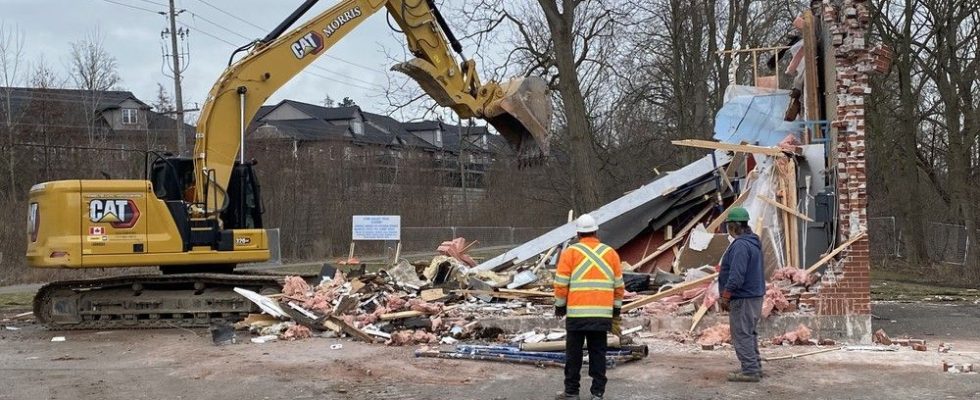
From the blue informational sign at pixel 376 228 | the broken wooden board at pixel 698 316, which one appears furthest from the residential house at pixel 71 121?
the broken wooden board at pixel 698 316

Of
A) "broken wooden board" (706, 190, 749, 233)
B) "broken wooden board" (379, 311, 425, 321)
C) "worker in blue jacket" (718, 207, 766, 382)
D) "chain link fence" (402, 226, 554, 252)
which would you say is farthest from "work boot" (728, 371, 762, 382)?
"chain link fence" (402, 226, 554, 252)

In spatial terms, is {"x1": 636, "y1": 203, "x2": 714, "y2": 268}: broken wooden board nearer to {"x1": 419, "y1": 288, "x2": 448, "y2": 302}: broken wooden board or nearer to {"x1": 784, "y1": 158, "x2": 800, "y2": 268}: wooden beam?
{"x1": 784, "y1": 158, "x2": 800, "y2": 268}: wooden beam

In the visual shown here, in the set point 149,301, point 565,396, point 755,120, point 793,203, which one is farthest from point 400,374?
point 755,120

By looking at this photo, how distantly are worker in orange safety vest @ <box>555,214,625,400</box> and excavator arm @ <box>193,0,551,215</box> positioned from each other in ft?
21.6

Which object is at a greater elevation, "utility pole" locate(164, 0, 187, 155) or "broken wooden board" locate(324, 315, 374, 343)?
"utility pole" locate(164, 0, 187, 155)

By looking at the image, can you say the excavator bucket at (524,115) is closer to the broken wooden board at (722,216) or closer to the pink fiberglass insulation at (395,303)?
the broken wooden board at (722,216)

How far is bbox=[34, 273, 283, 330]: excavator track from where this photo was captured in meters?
13.3

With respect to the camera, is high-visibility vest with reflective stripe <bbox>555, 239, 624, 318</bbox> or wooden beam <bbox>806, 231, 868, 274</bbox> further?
wooden beam <bbox>806, 231, 868, 274</bbox>

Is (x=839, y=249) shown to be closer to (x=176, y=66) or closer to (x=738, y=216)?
(x=738, y=216)

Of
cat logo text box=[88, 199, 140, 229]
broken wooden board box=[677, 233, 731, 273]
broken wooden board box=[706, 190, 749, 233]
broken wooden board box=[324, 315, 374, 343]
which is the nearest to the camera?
broken wooden board box=[324, 315, 374, 343]

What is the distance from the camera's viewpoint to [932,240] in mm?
31719

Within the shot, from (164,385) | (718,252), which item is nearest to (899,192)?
(718,252)

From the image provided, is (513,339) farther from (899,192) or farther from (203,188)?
(899,192)

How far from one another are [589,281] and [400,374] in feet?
8.92
